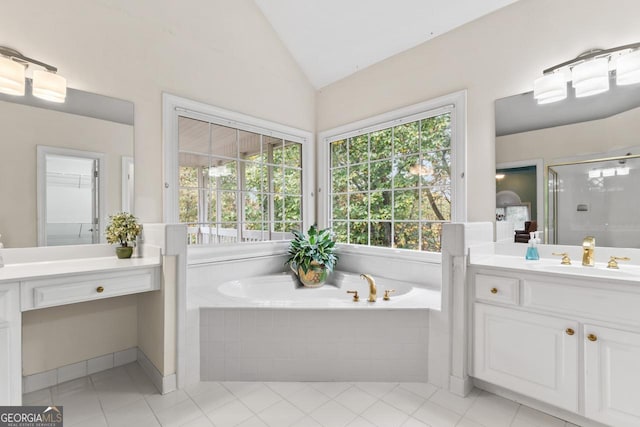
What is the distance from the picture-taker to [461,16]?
236cm

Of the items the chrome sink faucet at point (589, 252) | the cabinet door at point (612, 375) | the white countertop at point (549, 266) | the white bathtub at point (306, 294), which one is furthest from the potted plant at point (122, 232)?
the chrome sink faucet at point (589, 252)

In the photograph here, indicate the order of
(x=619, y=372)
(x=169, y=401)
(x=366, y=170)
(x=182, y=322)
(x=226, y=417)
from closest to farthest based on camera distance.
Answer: (x=619, y=372) → (x=226, y=417) → (x=169, y=401) → (x=182, y=322) → (x=366, y=170)

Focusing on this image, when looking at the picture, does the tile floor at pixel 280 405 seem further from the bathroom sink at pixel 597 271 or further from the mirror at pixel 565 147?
the mirror at pixel 565 147

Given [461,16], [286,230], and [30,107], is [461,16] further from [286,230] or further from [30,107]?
[30,107]

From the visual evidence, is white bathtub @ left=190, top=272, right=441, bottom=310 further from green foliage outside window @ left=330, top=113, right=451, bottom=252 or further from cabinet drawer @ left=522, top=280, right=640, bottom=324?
cabinet drawer @ left=522, top=280, right=640, bottom=324

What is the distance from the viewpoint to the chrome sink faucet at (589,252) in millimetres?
1819

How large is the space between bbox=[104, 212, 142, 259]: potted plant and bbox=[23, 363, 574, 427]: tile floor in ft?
2.91

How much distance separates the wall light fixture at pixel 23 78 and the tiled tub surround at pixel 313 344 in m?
1.71

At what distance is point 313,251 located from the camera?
9.63 feet

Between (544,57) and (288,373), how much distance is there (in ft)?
9.14

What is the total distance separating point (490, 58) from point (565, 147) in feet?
2.82

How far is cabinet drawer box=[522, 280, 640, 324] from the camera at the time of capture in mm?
1418

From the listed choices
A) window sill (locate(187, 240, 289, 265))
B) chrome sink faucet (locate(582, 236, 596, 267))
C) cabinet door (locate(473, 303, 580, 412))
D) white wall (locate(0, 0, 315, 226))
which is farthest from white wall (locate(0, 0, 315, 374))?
chrome sink faucet (locate(582, 236, 596, 267))

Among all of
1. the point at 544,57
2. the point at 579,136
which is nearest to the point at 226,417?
the point at 579,136
